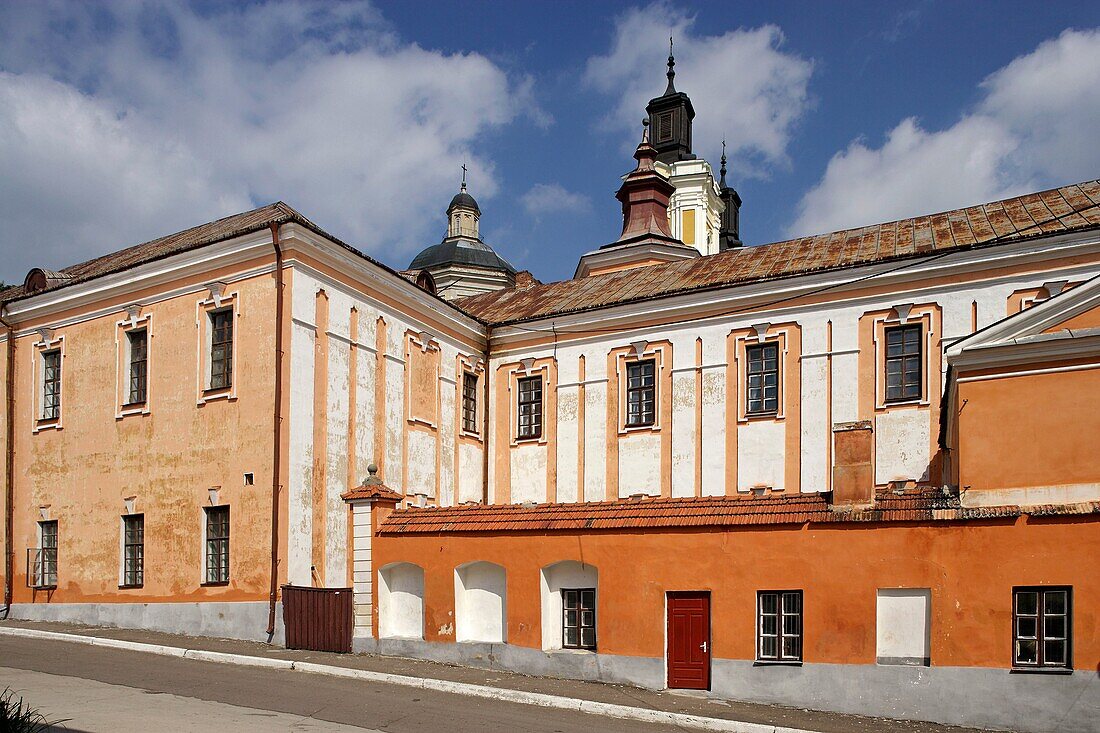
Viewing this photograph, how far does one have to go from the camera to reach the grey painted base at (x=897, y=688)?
1366cm

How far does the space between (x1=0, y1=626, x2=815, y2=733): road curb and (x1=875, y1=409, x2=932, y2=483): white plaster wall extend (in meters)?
9.69

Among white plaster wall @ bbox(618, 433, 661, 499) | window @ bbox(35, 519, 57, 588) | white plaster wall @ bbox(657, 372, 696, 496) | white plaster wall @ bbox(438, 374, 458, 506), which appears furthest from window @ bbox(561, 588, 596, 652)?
window @ bbox(35, 519, 57, 588)

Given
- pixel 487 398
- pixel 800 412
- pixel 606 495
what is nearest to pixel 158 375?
pixel 487 398

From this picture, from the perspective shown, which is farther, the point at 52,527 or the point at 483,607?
the point at 52,527

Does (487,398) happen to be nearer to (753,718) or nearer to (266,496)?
(266,496)

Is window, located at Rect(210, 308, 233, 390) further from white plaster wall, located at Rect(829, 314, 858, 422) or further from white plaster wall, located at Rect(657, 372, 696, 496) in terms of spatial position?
white plaster wall, located at Rect(829, 314, 858, 422)

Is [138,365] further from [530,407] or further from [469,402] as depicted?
[530,407]

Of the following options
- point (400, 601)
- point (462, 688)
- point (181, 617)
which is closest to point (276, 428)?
point (400, 601)

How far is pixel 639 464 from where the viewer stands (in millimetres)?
25109

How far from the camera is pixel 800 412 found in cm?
2338

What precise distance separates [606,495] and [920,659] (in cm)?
1137

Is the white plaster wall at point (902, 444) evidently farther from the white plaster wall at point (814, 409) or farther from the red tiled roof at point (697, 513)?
the red tiled roof at point (697, 513)

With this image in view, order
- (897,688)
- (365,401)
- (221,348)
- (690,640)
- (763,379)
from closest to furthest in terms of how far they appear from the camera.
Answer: (897,688) → (690,640) → (221,348) → (365,401) → (763,379)

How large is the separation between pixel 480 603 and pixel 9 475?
13.3 m
